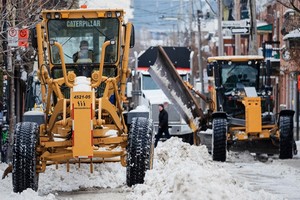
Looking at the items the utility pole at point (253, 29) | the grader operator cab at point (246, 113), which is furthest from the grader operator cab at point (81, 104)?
the utility pole at point (253, 29)

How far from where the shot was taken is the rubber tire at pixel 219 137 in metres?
23.2

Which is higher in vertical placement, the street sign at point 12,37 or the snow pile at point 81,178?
the street sign at point 12,37

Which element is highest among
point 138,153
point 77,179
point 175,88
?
point 175,88

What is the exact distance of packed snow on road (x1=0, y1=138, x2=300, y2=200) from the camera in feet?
42.0

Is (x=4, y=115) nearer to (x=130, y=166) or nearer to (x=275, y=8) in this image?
(x=130, y=166)

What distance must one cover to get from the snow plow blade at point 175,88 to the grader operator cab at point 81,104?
317 inches

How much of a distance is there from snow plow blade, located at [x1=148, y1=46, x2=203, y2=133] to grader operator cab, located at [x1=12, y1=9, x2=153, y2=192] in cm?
805

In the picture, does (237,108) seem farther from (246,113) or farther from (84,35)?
(84,35)

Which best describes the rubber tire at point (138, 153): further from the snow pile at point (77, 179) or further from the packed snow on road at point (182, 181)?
the snow pile at point (77, 179)

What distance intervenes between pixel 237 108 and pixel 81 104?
11.1 metres

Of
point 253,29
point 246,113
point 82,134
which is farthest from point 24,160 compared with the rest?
point 253,29

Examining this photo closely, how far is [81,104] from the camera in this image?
14961 millimetres

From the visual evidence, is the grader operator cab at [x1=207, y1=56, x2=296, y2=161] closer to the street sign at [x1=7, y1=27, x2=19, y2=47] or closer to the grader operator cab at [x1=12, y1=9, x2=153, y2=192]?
the street sign at [x1=7, y1=27, x2=19, y2=47]

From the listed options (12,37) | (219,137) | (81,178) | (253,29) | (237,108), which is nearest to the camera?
(81,178)
